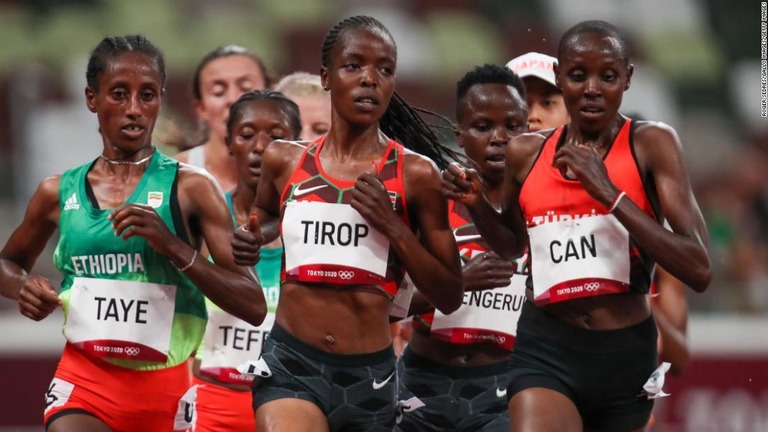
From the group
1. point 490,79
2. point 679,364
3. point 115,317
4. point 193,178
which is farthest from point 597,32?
point 679,364

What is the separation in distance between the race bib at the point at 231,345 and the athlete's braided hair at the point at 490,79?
133cm

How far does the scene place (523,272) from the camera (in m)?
5.80

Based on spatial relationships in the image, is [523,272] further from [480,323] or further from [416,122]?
[416,122]

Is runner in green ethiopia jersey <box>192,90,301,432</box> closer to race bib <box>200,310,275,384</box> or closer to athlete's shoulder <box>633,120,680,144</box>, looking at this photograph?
race bib <box>200,310,275,384</box>

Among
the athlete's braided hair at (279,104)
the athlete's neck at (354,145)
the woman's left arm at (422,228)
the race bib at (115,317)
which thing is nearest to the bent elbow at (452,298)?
the woman's left arm at (422,228)

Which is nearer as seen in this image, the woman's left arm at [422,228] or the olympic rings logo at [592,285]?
the woman's left arm at [422,228]

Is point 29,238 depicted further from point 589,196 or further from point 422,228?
point 589,196

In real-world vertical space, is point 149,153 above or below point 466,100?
below

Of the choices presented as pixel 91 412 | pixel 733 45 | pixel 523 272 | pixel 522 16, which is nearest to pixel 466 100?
pixel 523 272

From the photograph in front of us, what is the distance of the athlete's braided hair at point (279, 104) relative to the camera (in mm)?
6344

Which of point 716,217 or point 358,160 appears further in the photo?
point 716,217

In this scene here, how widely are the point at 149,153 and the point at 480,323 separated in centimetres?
158

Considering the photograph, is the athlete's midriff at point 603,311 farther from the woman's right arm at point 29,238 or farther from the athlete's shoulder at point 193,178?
the woman's right arm at point 29,238

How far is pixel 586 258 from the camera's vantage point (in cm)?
470
